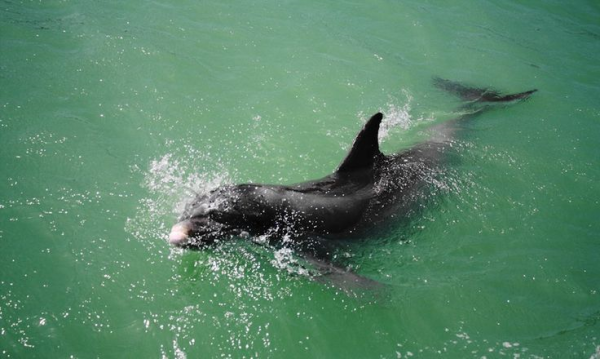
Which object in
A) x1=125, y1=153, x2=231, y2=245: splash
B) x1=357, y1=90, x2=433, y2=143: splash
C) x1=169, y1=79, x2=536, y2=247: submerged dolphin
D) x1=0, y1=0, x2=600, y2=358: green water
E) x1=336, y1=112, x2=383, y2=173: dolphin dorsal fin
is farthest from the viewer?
x1=357, y1=90, x2=433, y2=143: splash

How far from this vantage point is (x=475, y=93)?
1039 centimetres

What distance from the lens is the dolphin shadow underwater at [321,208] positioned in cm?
503

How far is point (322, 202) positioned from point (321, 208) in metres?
0.10

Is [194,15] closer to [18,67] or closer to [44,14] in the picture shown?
[44,14]

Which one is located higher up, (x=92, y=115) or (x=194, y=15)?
(x=194, y=15)

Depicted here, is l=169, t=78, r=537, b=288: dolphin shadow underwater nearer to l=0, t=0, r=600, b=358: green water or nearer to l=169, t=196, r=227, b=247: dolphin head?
l=169, t=196, r=227, b=247: dolphin head

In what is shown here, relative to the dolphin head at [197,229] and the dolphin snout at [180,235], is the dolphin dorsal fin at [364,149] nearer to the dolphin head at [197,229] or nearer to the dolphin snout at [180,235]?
the dolphin head at [197,229]

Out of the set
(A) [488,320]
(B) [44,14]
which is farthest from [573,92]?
(B) [44,14]

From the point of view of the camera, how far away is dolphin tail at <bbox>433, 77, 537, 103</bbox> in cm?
1014

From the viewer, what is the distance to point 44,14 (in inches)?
376

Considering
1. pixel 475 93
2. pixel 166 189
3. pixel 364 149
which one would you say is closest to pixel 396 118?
pixel 475 93

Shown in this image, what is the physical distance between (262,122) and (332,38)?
15.7ft

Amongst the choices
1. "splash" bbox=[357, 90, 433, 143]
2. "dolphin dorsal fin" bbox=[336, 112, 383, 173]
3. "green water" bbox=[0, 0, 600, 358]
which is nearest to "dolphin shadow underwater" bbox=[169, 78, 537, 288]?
"dolphin dorsal fin" bbox=[336, 112, 383, 173]

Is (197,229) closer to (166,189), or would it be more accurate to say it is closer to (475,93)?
(166,189)
